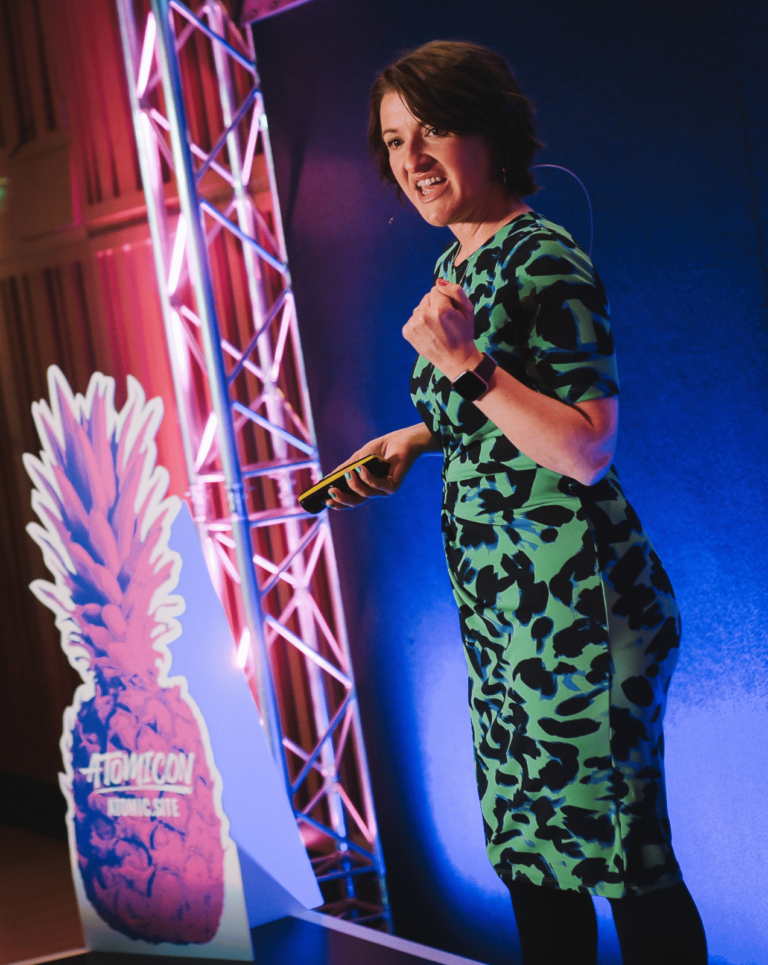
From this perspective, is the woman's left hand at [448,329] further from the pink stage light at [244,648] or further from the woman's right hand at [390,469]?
the pink stage light at [244,648]

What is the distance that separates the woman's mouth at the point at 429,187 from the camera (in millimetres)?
1261

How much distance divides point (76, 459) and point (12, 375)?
1.24 metres

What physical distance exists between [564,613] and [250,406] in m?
1.69

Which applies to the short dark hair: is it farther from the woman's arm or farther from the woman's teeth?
the woman's arm

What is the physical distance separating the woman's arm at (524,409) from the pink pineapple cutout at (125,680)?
1268 millimetres

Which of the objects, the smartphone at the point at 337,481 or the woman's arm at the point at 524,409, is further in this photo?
the smartphone at the point at 337,481

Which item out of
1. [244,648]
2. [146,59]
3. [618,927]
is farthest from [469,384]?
[146,59]

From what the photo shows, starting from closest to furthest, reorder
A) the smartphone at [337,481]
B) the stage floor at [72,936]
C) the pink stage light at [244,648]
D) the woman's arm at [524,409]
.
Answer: the woman's arm at [524,409]
the smartphone at [337,481]
the stage floor at [72,936]
the pink stage light at [244,648]

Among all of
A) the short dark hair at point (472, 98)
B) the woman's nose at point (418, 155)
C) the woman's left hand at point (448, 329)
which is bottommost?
the woman's left hand at point (448, 329)

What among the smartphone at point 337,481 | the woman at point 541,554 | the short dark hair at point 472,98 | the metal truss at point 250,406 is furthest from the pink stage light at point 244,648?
the short dark hair at point 472,98

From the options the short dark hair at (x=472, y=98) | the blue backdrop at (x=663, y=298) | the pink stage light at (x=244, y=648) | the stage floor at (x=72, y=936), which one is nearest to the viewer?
the short dark hair at (x=472, y=98)

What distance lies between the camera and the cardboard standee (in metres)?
2.23

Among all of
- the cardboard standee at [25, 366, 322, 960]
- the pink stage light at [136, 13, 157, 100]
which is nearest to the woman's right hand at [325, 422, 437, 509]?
the cardboard standee at [25, 366, 322, 960]

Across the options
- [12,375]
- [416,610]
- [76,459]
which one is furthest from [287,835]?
[12,375]
